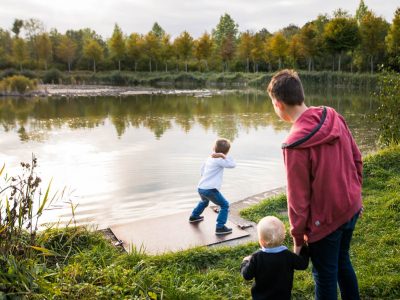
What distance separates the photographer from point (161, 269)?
11.5ft

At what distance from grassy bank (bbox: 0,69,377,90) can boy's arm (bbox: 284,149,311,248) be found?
115 ft

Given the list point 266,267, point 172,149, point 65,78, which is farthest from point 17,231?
point 65,78

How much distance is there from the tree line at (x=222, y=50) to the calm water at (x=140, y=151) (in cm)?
→ 1918

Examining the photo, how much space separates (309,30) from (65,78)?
26051 mm

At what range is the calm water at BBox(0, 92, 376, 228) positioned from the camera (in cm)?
682

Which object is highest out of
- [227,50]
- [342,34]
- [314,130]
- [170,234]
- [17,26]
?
[17,26]

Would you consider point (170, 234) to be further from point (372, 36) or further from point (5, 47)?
point (5, 47)

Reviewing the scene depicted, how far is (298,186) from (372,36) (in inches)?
1504

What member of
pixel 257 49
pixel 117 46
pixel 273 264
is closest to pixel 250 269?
pixel 273 264

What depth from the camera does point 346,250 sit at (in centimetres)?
249

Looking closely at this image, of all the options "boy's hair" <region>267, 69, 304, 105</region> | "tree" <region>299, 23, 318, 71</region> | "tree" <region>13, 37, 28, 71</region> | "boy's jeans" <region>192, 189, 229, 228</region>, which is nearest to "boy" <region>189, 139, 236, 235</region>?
"boy's jeans" <region>192, 189, 229, 228</region>

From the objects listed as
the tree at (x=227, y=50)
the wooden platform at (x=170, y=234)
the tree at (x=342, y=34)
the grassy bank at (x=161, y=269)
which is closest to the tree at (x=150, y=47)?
the tree at (x=227, y=50)

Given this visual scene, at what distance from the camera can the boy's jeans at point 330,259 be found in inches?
91.4

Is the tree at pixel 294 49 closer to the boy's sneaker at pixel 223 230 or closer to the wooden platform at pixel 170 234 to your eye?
the wooden platform at pixel 170 234
